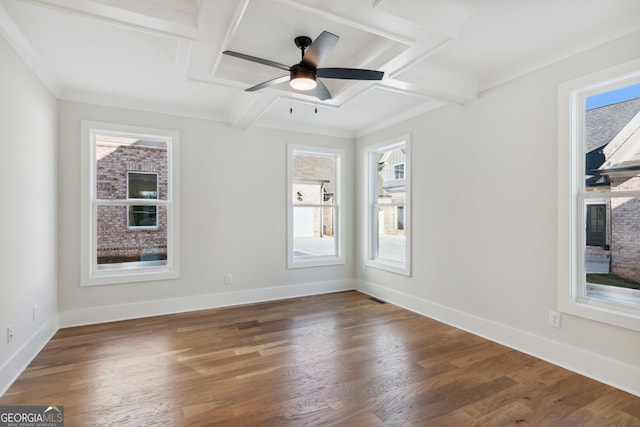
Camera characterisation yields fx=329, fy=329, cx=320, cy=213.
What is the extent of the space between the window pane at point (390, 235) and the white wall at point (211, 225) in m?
0.89

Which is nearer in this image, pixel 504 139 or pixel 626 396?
pixel 626 396

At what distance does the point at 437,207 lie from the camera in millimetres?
3965

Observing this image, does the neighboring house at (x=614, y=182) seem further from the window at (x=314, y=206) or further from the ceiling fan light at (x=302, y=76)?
the window at (x=314, y=206)

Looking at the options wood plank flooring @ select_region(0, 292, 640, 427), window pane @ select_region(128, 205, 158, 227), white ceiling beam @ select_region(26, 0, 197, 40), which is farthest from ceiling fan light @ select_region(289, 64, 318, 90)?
window pane @ select_region(128, 205, 158, 227)

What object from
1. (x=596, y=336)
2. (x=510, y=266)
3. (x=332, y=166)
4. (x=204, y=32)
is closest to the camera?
(x=204, y=32)

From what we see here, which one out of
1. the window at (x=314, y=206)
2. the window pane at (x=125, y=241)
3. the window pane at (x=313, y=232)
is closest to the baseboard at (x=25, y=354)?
the window pane at (x=125, y=241)

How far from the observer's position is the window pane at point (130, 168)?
394cm

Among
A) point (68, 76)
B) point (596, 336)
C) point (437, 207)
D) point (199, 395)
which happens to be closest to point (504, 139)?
point (437, 207)

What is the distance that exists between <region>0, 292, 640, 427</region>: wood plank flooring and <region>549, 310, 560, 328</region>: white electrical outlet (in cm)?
34

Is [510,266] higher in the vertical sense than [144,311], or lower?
higher

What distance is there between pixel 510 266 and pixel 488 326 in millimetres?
678

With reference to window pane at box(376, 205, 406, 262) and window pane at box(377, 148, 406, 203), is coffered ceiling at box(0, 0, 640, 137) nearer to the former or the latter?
window pane at box(377, 148, 406, 203)

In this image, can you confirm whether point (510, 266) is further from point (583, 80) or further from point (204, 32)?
point (204, 32)

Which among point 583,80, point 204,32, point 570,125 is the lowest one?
point 570,125
